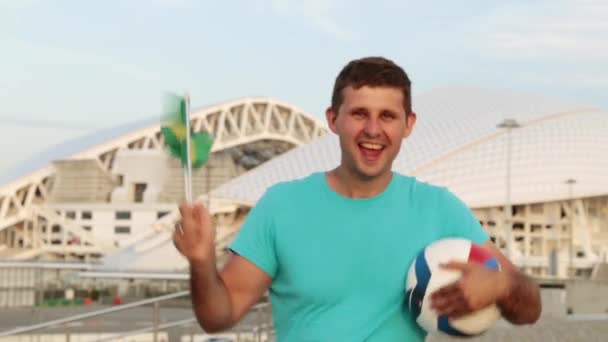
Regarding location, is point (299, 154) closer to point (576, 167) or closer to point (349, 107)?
point (576, 167)

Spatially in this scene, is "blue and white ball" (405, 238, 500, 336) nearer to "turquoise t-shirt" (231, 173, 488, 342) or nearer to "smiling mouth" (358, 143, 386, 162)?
"turquoise t-shirt" (231, 173, 488, 342)

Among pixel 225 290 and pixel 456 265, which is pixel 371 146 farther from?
pixel 225 290

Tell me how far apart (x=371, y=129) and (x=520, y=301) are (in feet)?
1.91

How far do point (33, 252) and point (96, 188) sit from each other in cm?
779

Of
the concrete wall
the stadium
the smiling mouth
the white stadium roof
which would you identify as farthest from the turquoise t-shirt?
the white stadium roof

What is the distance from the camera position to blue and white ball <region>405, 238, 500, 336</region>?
2770 millimetres

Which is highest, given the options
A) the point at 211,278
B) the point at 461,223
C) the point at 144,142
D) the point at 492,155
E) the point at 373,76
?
the point at 144,142

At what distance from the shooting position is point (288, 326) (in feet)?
9.80

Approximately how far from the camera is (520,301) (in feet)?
9.02

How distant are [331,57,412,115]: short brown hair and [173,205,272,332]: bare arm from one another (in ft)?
1.73

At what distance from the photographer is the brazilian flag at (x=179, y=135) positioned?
2660 millimetres

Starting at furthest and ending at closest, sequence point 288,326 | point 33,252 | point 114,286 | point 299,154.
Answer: point 33,252 < point 299,154 < point 114,286 < point 288,326

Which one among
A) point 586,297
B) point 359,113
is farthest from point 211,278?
point 586,297

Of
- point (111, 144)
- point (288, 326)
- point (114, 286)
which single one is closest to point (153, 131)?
point (111, 144)
